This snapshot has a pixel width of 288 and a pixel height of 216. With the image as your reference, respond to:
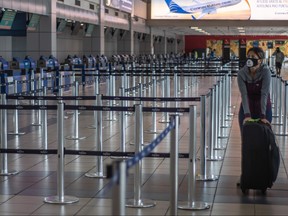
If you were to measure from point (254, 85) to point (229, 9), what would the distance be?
1391 inches

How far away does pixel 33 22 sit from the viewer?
1035 inches

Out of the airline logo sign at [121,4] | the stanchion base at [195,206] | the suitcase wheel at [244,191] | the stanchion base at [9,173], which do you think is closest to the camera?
the stanchion base at [195,206]

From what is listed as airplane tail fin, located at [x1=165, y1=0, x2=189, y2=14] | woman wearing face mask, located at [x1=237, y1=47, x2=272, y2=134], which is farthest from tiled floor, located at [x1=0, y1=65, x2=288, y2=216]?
airplane tail fin, located at [x1=165, y1=0, x2=189, y2=14]

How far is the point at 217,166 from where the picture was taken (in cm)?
947

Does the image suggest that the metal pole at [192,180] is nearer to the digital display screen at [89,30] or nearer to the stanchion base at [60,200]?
the stanchion base at [60,200]

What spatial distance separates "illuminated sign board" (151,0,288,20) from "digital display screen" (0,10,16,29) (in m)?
17.8

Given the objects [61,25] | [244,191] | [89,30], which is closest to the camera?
[244,191]

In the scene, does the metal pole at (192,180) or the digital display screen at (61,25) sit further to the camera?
the digital display screen at (61,25)

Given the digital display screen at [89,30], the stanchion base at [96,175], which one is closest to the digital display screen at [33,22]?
the digital display screen at [89,30]

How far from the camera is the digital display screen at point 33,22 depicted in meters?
26.1

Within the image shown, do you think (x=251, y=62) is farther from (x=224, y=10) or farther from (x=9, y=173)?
(x=224, y=10)

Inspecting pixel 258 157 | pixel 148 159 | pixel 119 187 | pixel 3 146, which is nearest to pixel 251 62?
pixel 258 157

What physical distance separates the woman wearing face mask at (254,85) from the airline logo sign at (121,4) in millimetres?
26918

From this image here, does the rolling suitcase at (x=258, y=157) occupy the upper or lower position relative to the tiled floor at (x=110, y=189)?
upper
